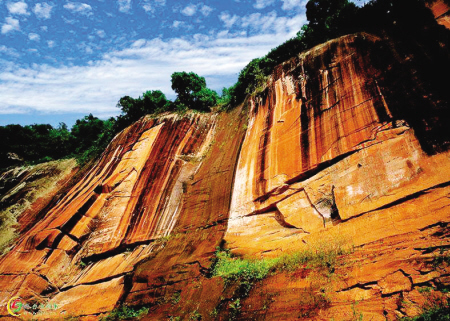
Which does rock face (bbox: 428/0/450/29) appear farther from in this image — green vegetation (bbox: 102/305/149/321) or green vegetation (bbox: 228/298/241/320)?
green vegetation (bbox: 102/305/149/321)

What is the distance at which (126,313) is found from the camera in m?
7.18

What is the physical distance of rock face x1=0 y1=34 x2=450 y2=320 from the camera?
4418 mm

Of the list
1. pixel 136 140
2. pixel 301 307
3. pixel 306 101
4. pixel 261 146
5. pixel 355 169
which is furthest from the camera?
pixel 136 140

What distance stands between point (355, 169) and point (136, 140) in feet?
38.3

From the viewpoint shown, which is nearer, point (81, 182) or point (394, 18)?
point (394, 18)

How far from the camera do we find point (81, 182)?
14.0 metres

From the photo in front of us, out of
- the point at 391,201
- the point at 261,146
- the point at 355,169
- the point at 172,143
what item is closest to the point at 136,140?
the point at 172,143

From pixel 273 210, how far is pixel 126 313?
5.47 m

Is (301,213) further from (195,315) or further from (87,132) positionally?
(87,132)

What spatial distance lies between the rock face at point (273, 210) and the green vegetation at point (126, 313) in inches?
7.7

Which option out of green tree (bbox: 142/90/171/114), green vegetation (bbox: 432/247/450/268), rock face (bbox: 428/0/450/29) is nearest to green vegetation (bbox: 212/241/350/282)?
green vegetation (bbox: 432/247/450/268)

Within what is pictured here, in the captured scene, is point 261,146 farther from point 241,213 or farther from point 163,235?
point 163,235

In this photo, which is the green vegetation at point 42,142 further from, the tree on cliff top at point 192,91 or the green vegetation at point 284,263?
the green vegetation at point 284,263

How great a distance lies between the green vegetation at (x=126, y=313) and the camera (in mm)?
6934
